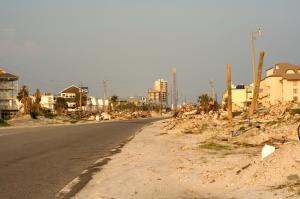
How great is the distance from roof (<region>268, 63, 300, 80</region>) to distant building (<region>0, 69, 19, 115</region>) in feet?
178

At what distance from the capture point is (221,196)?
849 cm

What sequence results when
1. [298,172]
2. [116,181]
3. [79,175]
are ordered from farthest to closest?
[79,175]
[116,181]
[298,172]

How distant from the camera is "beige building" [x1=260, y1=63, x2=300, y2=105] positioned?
97.9 metres

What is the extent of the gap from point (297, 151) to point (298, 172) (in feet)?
2.95

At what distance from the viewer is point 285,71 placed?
105750mm

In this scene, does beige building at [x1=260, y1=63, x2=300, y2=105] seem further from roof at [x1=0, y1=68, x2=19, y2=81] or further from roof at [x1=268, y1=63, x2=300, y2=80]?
roof at [x1=0, y1=68, x2=19, y2=81]

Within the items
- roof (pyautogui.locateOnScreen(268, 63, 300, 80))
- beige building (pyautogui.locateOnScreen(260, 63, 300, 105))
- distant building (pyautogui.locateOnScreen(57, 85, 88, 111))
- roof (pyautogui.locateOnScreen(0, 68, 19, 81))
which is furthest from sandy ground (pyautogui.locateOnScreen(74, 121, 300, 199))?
distant building (pyautogui.locateOnScreen(57, 85, 88, 111))

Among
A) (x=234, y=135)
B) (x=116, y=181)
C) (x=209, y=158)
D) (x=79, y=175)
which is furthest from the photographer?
(x=234, y=135)

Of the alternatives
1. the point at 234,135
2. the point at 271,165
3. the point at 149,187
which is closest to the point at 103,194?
the point at 149,187

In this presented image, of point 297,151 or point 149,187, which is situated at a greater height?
point 297,151

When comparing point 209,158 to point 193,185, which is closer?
point 193,185

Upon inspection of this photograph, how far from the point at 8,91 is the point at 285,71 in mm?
59097

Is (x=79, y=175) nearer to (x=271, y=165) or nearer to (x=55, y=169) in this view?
(x=55, y=169)

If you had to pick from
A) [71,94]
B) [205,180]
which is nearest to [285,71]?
[71,94]
